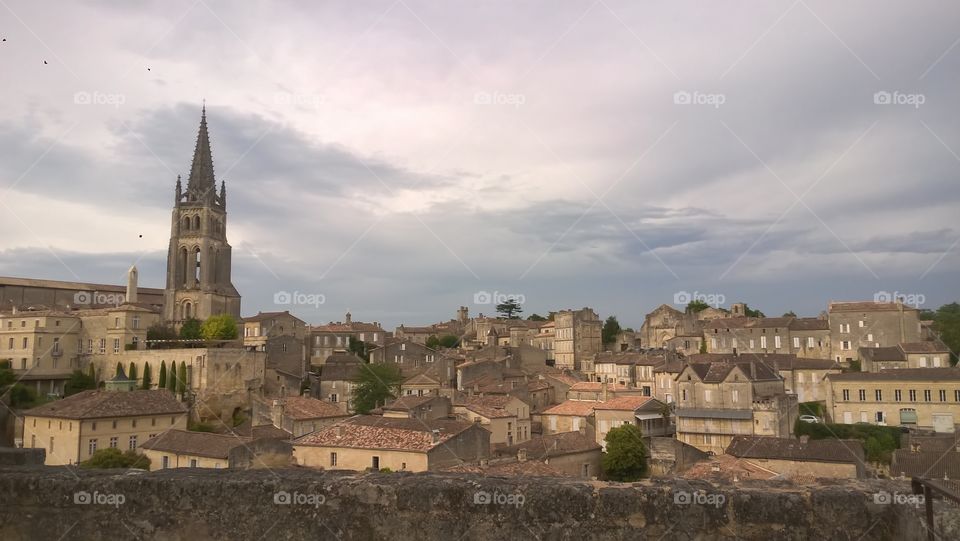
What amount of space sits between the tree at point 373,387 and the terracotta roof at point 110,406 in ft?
40.8

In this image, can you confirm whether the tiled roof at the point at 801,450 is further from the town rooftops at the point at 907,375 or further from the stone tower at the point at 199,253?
the stone tower at the point at 199,253

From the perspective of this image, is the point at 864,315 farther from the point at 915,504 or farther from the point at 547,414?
the point at 915,504

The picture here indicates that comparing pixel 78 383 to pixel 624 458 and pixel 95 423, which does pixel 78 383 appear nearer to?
pixel 95 423

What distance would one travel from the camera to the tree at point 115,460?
2952 cm

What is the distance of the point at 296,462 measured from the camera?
101 ft

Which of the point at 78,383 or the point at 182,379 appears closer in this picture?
the point at 78,383

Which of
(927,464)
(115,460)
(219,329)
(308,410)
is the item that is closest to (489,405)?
(308,410)

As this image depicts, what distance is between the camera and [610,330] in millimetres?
88125

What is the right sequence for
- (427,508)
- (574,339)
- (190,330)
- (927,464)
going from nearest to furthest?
(427,508), (927,464), (190,330), (574,339)

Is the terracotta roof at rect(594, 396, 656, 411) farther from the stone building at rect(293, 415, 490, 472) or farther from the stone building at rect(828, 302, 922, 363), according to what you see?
the stone building at rect(828, 302, 922, 363)

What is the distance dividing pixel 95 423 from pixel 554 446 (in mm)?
23664

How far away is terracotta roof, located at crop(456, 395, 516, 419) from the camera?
40.8 meters
